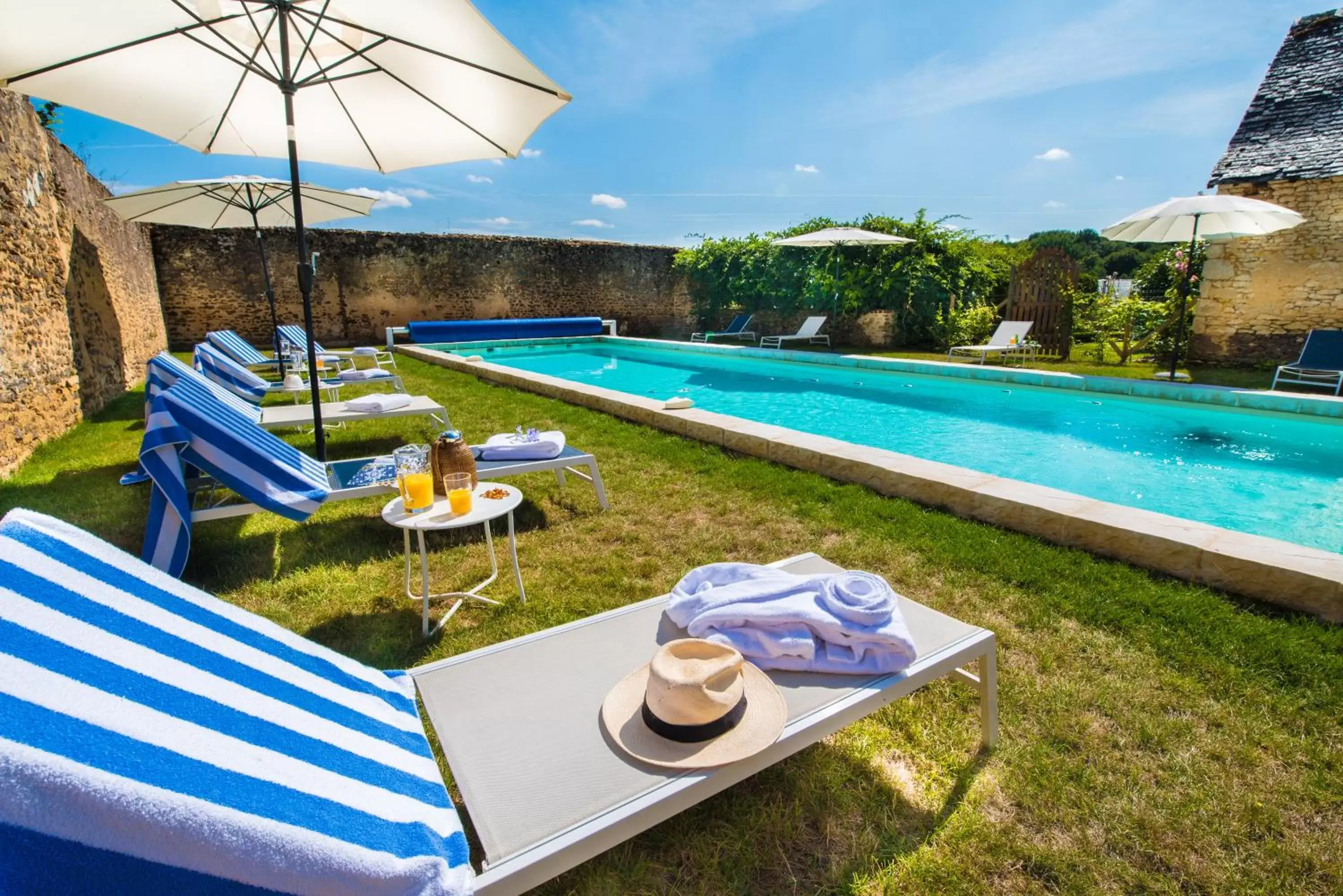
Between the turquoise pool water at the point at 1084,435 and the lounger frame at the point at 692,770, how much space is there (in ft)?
11.6

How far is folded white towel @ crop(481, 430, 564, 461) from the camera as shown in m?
3.45

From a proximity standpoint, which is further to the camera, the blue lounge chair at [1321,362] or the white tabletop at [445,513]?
the blue lounge chair at [1321,362]

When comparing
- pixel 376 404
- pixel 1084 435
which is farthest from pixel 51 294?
pixel 1084 435

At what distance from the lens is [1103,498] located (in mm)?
4500

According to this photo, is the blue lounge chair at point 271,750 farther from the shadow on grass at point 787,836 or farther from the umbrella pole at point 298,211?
the umbrella pole at point 298,211

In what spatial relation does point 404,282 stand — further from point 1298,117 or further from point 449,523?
point 1298,117

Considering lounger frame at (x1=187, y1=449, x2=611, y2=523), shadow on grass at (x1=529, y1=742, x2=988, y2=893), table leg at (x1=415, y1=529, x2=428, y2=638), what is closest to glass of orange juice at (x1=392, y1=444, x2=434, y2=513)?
table leg at (x1=415, y1=529, x2=428, y2=638)

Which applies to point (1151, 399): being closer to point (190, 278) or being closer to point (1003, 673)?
point (1003, 673)

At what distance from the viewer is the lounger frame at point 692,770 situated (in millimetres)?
1068

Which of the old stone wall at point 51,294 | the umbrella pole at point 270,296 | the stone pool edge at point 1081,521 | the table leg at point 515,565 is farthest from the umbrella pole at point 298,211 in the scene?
the umbrella pole at point 270,296

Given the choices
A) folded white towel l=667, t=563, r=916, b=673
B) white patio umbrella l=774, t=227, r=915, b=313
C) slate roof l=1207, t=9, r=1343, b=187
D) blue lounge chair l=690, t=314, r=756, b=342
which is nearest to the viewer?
folded white towel l=667, t=563, r=916, b=673

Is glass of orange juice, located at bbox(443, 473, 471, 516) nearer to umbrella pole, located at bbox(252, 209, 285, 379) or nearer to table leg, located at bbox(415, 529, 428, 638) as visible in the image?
table leg, located at bbox(415, 529, 428, 638)

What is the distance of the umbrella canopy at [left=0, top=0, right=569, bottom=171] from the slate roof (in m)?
10.6

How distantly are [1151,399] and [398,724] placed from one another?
8.63m
